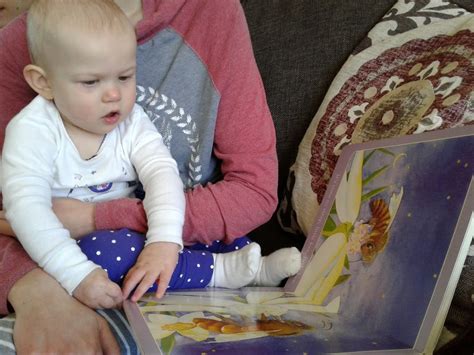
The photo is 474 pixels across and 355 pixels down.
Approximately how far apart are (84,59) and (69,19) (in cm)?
6

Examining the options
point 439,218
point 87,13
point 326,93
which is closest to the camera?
point 439,218

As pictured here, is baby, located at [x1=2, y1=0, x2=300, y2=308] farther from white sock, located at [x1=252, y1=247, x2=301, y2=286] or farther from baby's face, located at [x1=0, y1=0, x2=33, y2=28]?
baby's face, located at [x1=0, y1=0, x2=33, y2=28]

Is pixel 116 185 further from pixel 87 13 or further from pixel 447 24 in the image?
pixel 447 24

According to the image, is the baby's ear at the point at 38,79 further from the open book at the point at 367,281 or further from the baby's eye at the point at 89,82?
the open book at the point at 367,281

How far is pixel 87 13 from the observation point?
0.80 metres

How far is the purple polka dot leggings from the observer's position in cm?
78

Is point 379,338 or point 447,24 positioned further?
point 447,24

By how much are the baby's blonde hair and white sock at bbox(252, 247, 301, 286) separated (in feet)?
1.38

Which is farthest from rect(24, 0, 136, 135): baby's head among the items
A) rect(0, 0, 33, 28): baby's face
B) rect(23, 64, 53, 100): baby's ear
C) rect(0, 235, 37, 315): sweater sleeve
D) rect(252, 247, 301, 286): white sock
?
rect(0, 0, 33, 28): baby's face

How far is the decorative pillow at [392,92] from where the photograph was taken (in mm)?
852

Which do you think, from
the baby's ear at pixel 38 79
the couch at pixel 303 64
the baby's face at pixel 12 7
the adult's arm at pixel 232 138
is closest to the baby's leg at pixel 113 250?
the adult's arm at pixel 232 138

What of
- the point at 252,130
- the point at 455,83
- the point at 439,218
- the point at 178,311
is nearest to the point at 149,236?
the point at 178,311

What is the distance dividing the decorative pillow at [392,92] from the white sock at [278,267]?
4.4 inches

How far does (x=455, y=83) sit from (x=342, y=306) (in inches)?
14.9
